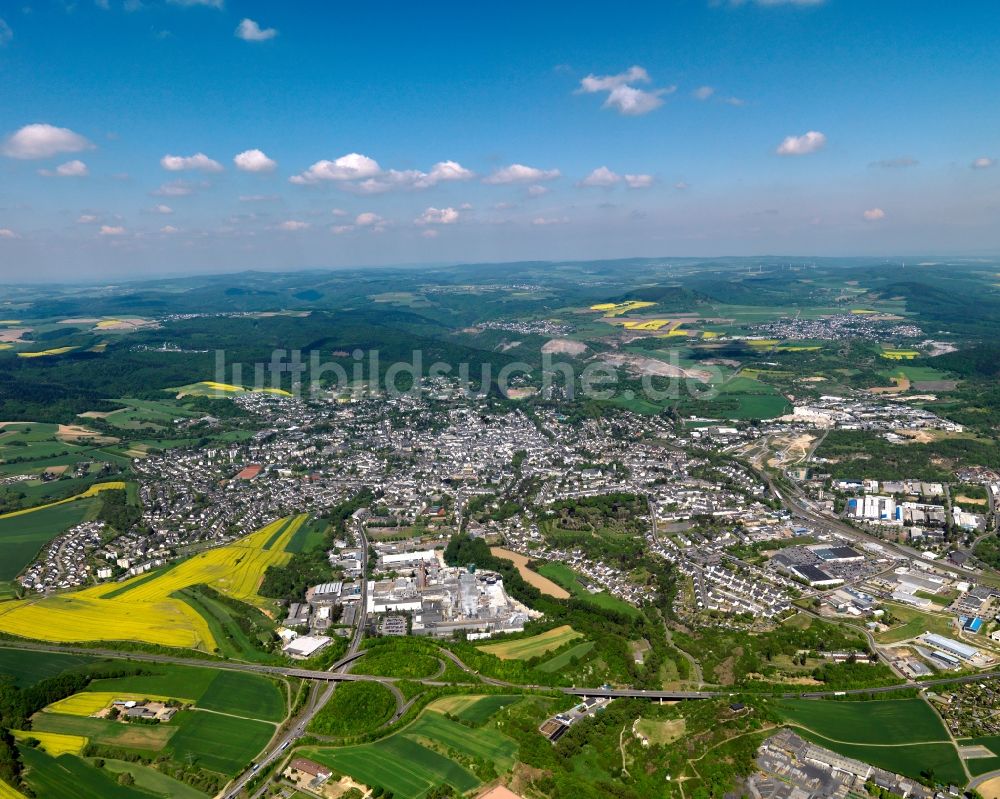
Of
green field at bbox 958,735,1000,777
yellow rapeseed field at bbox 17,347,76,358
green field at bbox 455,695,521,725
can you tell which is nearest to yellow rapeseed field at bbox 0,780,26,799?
green field at bbox 455,695,521,725

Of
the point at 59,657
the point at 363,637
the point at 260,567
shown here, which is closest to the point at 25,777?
the point at 59,657

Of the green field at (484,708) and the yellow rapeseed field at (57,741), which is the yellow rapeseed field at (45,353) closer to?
the yellow rapeseed field at (57,741)

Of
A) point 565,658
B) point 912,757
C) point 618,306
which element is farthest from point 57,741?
point 618,306

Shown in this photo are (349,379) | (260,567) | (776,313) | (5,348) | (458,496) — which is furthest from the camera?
(776,313)

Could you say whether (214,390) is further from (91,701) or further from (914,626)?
(914,626)

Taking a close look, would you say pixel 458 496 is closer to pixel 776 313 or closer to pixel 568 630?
pixel 568 630

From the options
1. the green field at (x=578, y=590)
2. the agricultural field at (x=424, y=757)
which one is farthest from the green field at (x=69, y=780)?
the green field at (x=578, y=590)

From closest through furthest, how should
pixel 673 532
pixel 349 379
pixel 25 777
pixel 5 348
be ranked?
pixel 25 777
pixel 673 532
pixel 349 379
pixel 5 348

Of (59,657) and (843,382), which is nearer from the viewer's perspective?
(59,657)
